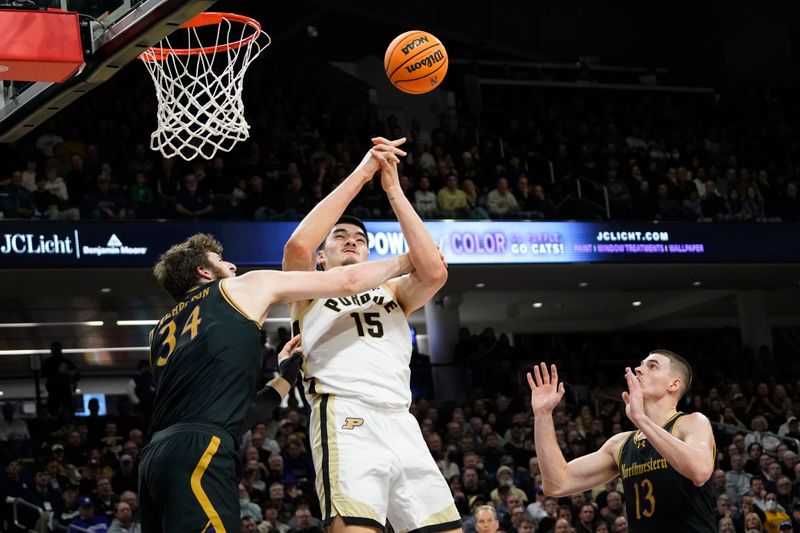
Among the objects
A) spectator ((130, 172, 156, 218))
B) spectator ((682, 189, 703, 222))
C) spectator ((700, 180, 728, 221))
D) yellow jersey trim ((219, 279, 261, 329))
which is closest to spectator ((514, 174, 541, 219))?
spectator ((682, 189, 703, 222))

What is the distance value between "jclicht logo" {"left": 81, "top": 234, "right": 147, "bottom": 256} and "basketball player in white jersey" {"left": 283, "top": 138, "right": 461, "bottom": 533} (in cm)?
1053

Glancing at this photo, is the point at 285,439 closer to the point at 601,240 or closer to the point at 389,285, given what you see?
the point at 601,240

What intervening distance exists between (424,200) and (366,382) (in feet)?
41.5

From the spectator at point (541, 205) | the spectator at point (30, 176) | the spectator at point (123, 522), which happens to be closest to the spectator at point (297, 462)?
the spectator at point (123, 522)

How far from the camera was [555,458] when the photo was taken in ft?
18.6

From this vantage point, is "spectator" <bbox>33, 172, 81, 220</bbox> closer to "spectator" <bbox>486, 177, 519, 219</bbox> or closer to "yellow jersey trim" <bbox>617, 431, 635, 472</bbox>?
"spectator" <bbox>486, 177, 519, 219</bbox>

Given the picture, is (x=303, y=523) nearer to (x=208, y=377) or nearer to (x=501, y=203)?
(x=501, y=203)

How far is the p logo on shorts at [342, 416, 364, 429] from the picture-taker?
16.4 feet

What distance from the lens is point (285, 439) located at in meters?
14.6

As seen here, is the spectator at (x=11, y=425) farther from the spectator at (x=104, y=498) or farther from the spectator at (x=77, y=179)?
the spectator at (x=104, y=498)

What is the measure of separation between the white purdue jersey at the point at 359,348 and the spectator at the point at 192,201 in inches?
430

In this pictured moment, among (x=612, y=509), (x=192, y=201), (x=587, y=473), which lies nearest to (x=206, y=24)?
(x=587, y=473)

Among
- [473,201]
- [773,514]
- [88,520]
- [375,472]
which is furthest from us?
[473,201]

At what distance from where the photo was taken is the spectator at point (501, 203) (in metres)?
18.1
